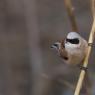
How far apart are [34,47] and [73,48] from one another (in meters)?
0.85

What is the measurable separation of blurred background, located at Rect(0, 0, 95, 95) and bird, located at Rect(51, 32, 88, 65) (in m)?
0.76

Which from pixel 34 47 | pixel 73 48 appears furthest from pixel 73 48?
pixel 34 47

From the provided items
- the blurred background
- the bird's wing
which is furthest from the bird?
the blurred background

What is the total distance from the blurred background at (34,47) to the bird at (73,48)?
76cm

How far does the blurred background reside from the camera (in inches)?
63.1

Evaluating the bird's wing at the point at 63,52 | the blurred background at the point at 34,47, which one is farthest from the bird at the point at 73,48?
the blurred background at the point at 34,47

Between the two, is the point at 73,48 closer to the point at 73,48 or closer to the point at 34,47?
the point at 73,48

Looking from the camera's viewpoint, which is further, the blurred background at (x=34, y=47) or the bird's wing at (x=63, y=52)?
the blurred background at (x=34, y=47)

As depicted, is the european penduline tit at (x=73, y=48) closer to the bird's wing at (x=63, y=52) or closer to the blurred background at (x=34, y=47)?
the bird's wing at (x=63, y=52)

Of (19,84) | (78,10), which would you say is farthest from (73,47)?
(78,10)

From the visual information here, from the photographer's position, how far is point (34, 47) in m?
1.56

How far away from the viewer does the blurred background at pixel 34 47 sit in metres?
1.60

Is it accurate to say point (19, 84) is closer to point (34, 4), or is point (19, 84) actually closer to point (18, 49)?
point (18, 49)

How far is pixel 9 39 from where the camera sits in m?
1.72
